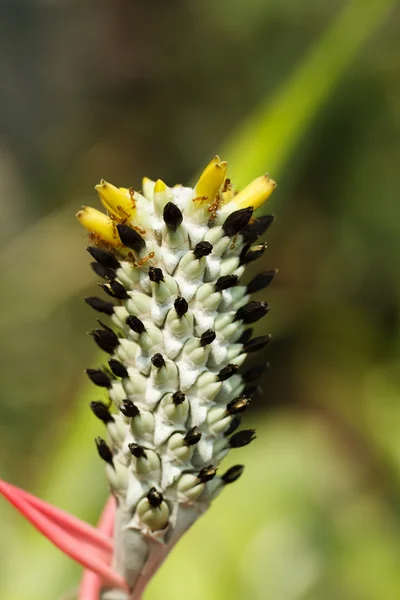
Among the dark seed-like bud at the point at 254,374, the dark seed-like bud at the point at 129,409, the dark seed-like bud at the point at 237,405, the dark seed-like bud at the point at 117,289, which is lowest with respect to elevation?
the dark seed-like bud at the point at 237,405

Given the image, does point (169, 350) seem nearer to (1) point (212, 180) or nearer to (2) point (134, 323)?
(2) point (134, 323)

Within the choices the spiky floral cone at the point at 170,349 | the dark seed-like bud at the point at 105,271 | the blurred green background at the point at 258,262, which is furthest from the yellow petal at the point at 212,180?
the blurred green background at the point at 258,262

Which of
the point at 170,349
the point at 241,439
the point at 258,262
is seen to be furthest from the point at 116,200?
the point at 258,262

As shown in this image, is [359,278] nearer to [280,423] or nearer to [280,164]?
[280,423]

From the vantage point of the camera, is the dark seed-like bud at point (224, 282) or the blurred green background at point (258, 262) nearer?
the dark seed-like bud at point (224, 282)

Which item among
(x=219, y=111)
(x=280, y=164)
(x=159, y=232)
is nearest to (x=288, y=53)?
(x=219, y=111)

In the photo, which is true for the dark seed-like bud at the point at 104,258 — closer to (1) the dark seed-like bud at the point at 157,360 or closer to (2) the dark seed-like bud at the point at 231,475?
(1) the dark seed-like bud at the point at 157,360
